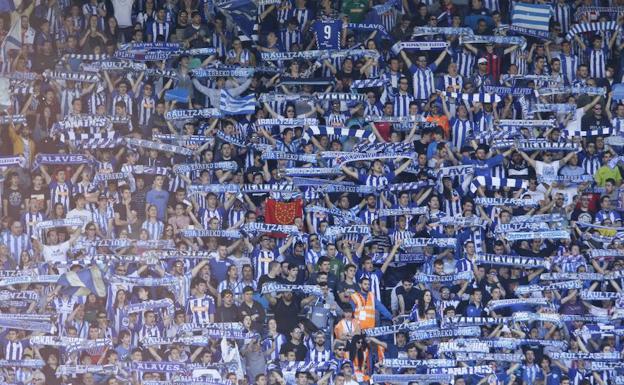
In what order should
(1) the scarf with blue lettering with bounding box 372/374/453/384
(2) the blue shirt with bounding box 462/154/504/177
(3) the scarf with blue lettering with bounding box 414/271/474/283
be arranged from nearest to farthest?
(1) the scarf with blue lettering with bounding box 372/374/453/384 → (3) the scarf with blue lettering with bounding box 414/271/474/283 → (2) the blue shirt with bounding box 462/154/504/177

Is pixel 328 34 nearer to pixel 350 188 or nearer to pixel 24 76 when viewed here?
pixel 350 188

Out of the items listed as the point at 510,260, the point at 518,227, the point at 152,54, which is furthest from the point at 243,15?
the point at 510,260

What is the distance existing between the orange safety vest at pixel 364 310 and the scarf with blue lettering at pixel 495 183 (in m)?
2.51

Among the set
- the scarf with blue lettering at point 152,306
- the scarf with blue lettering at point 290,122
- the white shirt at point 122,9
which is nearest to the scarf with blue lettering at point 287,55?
the scarf with blue lettering at point 290,122

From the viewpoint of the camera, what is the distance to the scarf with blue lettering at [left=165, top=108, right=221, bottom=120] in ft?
92.4

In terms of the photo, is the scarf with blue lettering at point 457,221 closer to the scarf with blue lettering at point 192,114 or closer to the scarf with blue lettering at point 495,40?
the scarf with blue lettering at point 495,40

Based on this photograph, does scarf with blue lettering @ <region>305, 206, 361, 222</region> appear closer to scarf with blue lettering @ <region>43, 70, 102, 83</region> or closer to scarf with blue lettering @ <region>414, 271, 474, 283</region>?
scarf with blue lettering @ <region>414, 271, 474, 283</region>

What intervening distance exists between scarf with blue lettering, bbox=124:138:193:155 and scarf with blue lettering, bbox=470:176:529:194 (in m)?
4.03

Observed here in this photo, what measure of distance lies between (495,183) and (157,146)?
4.78 metres

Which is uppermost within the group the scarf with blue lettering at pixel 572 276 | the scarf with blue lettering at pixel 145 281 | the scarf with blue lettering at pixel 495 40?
the scarf with blue lettering at pixel 495 40

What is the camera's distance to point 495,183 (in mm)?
27766

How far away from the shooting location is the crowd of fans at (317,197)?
1018 inches

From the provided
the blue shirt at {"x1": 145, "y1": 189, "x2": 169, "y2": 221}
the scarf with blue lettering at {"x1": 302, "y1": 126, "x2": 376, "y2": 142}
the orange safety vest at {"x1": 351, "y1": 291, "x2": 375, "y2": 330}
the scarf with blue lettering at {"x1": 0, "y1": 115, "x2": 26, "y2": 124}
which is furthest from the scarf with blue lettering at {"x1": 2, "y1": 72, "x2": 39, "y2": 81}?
the orange safety vest at {"x1": 351, "y1": 291, "x2": 375, "y2": 330}

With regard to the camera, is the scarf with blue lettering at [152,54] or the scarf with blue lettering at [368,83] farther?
the scarf with blue lettering at [152,54]
